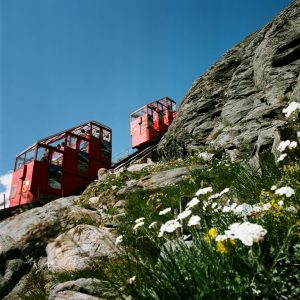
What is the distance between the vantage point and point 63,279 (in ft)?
17.3

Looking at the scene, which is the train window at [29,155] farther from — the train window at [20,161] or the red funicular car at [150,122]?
the red funicular car at [150,122]

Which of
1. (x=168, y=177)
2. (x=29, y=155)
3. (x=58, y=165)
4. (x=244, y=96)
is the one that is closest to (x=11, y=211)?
(x=168, y=177)

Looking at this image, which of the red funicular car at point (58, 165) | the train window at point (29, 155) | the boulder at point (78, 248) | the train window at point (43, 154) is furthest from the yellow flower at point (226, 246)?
the train window at point (29, 155)

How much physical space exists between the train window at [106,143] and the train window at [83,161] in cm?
175

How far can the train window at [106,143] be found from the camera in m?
20.7

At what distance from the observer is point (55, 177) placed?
1664cm

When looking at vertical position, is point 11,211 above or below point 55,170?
below

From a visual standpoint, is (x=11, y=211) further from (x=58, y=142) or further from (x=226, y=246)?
(x=226, y=246)

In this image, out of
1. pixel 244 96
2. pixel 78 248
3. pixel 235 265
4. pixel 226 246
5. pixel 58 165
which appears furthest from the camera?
pixel 58 165

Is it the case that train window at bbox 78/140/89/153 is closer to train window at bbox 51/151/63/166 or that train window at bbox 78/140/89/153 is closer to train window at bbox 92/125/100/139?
train window at bbox 92/125/100/139

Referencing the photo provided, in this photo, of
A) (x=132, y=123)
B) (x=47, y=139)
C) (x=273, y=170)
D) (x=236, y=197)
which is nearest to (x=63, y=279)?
(x=236, y=197)

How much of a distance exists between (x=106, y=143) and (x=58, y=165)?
4.74m

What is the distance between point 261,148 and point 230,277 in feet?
15.9

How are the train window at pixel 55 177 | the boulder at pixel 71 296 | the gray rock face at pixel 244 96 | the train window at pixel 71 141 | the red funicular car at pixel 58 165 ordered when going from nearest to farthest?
1. the boulder at pixel 71 296
2. the gray rock face at pixel 244 96
3. the red funicular car at pixel 58 165
4. the train window at pixel 55 177
5. the train window at pixel 71 141
